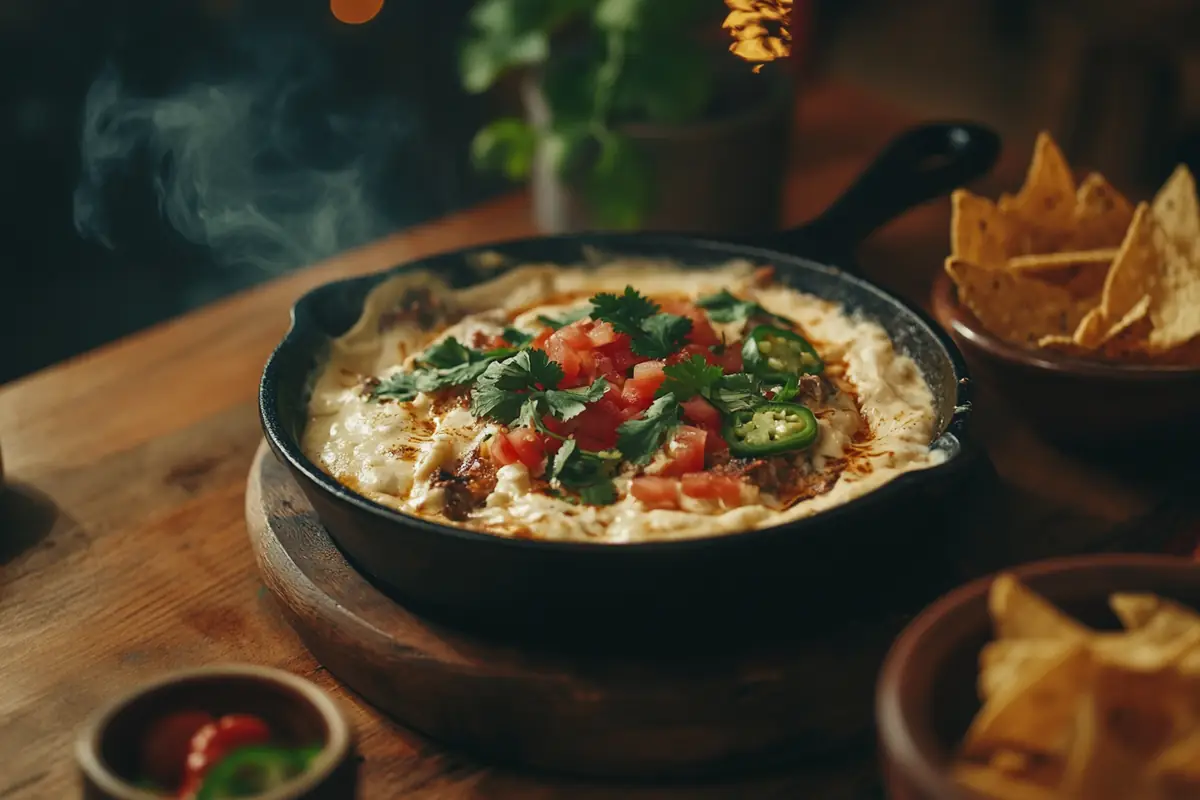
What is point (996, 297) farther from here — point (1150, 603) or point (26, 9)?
point (26, 9)

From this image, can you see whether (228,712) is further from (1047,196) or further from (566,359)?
(1047,196)

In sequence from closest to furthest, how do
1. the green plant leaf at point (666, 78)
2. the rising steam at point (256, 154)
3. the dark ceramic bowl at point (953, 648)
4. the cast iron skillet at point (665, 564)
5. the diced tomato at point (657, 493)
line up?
the dark ceramic bowl at point (953, 648) < the cast iron skillet at point (665, 564) < the diced tomato at point (657, 493) < the green plant leaf at point (666, 78) < the rising steam at point (256, 154)

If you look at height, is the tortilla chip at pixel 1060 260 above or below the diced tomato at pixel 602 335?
above

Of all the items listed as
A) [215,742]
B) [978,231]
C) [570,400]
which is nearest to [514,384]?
[570,400]

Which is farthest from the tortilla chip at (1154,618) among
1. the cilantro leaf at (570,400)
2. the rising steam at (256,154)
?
the rising steam at (256,154)

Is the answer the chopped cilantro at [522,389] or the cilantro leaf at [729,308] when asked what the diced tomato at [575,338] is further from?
the cilantro leaf at [729,308]

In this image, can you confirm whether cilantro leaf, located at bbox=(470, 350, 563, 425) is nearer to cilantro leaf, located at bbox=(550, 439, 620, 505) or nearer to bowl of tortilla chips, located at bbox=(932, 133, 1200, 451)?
cilantro leaf, located at bbox=(550, 439, 620, 505)
